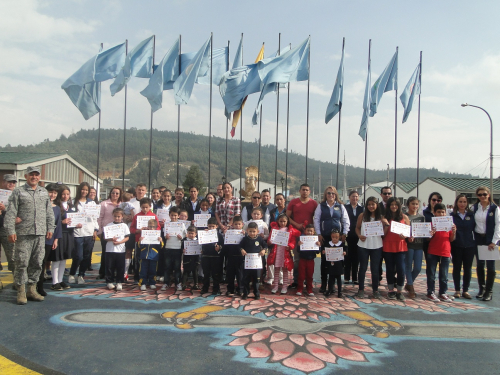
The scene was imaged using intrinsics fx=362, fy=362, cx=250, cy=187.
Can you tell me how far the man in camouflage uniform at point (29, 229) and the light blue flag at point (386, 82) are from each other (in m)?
9.47

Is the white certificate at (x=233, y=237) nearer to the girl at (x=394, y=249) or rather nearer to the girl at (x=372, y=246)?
the girl at (x=372, y=246)

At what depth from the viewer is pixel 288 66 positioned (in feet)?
32.7

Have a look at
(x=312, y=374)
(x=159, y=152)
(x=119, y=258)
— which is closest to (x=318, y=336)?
(x=312, y=374)

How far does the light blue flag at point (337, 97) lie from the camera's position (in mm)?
10586

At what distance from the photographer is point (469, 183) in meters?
34.6

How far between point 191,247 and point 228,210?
0.97 metres

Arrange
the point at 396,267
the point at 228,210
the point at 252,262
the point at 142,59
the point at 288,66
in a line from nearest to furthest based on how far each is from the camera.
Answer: the point at 252,262 → the point at 396,267 → the point at 228,210 → the point at 288,66 → the point at 142,59

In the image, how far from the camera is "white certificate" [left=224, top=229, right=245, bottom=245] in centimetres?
597

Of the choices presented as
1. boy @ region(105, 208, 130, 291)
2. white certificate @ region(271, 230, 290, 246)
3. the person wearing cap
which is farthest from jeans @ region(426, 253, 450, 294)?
the person wearing cap

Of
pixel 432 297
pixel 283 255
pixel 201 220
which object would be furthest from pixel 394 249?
pixel 201 220

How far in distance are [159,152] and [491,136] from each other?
11919 cm

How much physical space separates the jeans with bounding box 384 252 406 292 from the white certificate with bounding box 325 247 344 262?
33.3 inches

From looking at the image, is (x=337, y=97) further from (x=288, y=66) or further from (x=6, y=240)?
(x=6, y=240)

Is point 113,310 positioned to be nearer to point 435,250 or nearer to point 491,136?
point 435,250
